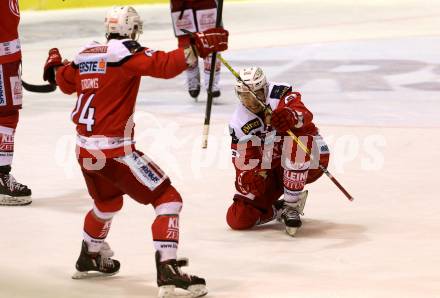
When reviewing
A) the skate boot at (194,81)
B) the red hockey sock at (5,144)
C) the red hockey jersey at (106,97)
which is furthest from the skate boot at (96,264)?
the skate boot at (194,81)

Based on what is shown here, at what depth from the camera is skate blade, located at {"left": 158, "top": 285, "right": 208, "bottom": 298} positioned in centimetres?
533

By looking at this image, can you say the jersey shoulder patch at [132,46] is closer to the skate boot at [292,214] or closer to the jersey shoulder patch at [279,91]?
the jersey shoulder patch at [279,91]

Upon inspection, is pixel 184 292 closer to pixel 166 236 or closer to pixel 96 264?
pixel 166 236

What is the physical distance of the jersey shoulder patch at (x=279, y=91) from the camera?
6.86m

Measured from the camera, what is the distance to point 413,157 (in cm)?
857

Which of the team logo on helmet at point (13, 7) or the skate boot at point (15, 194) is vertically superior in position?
the team logo on helmet at point (13, 7)

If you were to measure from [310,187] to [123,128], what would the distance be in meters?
2.54

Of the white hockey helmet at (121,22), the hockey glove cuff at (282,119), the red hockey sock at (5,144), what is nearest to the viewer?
the white hockey helmet at (121,22)

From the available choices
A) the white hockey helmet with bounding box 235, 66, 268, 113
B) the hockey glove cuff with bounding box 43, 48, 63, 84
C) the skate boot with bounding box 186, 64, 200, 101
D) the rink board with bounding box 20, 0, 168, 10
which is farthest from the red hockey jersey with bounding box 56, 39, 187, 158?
the rink board with bounding box 20, 0, 168, 10

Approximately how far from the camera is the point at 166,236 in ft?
17.7

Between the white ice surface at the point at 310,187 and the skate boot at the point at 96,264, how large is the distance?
0.06 metres

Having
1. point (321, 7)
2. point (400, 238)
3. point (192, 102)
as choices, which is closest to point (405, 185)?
point (400, 238)

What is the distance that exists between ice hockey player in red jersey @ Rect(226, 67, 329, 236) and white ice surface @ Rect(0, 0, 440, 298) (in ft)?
0.39

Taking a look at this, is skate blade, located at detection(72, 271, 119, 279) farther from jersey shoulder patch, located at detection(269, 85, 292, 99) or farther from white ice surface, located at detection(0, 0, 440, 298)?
jersey shoulder patch, located at detection(269, 85, 292, 99)
